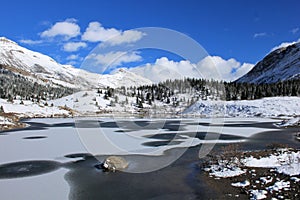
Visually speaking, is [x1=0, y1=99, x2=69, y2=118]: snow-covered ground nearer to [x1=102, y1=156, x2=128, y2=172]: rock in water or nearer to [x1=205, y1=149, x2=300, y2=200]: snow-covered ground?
[x1=102, y1=156, x2=128, y2=172]: rock in water

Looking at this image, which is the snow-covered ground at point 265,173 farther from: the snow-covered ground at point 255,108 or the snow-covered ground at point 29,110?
the snow-covered ground at point 29,110

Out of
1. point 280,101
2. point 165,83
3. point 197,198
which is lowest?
point 197,198

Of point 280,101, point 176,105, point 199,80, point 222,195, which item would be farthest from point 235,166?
point 199,80

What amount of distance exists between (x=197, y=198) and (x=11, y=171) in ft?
40.0

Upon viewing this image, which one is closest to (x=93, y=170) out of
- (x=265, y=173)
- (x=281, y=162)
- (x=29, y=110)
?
(x=265, y=173)

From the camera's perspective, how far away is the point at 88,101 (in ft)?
456

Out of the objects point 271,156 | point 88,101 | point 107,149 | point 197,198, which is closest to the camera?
point 197,198

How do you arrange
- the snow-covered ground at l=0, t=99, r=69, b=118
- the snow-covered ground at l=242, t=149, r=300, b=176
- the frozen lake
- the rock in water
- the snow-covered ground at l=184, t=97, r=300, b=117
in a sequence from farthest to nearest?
the snow-covered ground at l=0, t=99, r=69, b=118
the snow-covered ground at l=184, t=97, r=300, b=117
the rock in water
the snow-covered ground at l=242, t=149, r=300, b=176
the frozen lake

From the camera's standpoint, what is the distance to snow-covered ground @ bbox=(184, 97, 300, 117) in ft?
260

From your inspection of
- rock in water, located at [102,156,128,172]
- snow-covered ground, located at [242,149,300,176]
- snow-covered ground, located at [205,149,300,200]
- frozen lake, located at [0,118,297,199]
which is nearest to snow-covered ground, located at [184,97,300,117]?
frozen lake, located at [0,118,297,199]

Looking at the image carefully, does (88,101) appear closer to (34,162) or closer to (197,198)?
(34,162)

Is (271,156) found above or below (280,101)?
below

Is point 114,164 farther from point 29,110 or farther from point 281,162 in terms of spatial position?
point 29,110

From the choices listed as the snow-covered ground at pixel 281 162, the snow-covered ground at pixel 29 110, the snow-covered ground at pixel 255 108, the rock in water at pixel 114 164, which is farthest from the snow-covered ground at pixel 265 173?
the snow-covered ground at pixel 29 110
